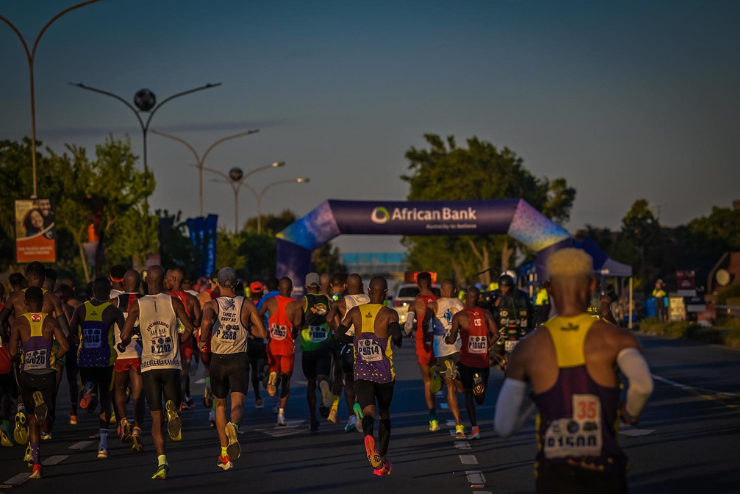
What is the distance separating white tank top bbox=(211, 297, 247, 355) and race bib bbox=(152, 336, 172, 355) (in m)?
0.61

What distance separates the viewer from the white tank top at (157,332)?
34.7 ft

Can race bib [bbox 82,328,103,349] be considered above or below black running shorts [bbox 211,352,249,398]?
above

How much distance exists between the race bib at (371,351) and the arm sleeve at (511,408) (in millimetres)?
5599

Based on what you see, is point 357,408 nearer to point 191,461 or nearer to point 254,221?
point 191,461

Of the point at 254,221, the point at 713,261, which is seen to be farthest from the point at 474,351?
the point at 254,221

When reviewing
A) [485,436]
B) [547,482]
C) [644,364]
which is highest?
[644,364]

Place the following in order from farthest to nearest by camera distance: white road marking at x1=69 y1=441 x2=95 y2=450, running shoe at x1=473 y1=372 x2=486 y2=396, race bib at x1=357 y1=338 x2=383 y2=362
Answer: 1. running shoe at x1=473 y1=372 x2=486 y2=396
2. white road marking at x1=69 y1=441 x2=95 y2=450
3. race bib at x1=357 y1=338 x2=383 y2=362

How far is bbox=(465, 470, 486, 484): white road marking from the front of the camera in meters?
10.0

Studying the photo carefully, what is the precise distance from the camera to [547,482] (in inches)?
191

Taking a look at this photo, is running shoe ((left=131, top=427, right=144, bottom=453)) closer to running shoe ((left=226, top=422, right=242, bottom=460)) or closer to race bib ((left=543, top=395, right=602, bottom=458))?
running shoe ((left=226, top=422, right=242, bottom=460))

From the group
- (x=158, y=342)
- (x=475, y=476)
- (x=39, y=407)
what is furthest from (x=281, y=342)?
(x=475, y=476)

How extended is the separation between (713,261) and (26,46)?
73.3 meters

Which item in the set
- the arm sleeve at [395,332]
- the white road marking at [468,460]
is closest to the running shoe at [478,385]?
the white road marking at [468,460]

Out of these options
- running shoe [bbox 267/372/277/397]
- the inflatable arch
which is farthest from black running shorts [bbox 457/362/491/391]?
the inflatable arch
